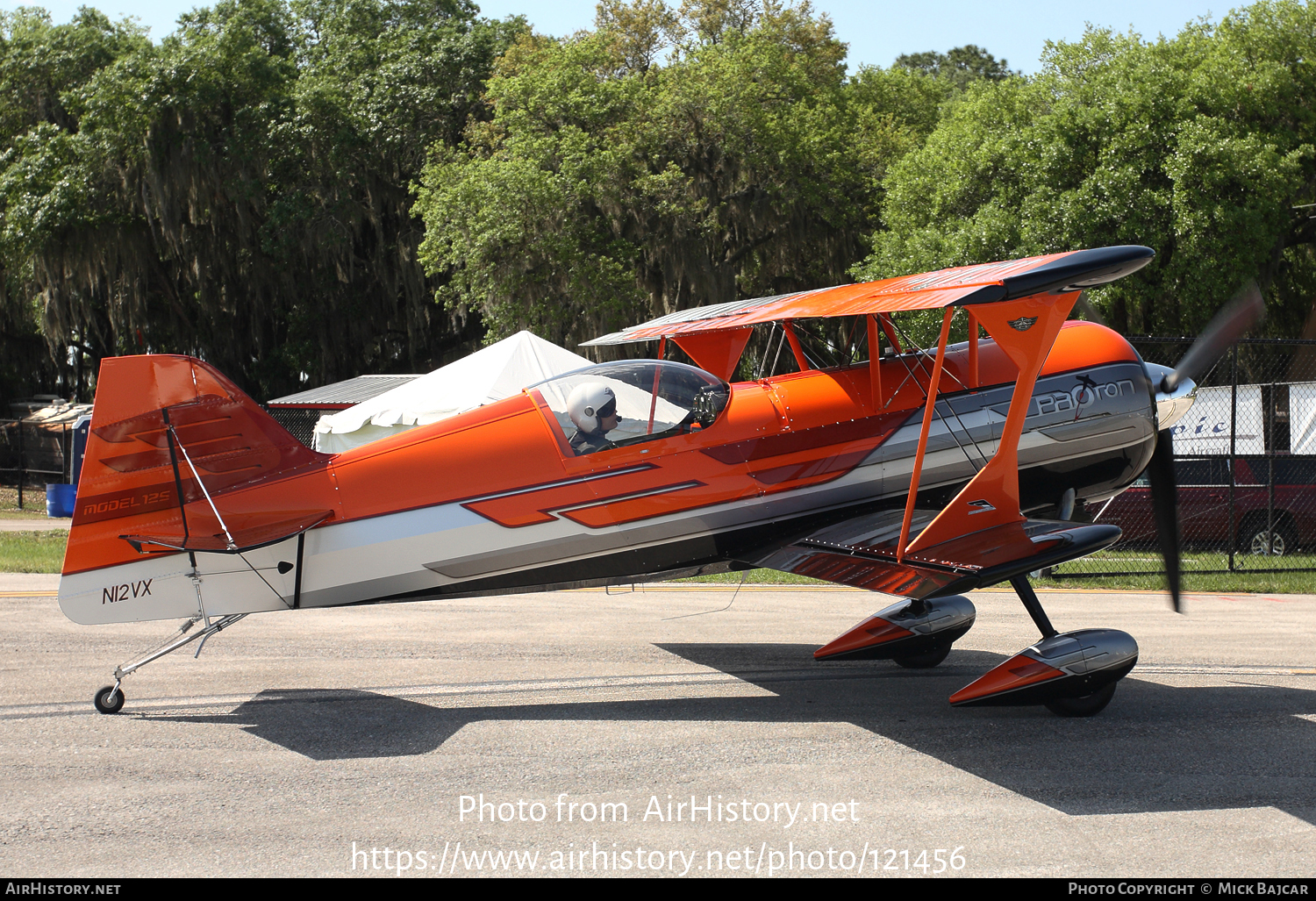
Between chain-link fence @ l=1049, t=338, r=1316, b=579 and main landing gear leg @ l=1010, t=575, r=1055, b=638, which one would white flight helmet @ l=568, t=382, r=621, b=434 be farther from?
chain-link fence @ l=1049, t=338, r=1316, b=579

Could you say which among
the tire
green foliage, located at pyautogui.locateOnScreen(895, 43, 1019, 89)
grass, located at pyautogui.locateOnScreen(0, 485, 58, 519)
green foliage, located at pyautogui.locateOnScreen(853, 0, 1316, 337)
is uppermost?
green foliage, located at pyautogui.locateOnScreen(895, 43, 1019, 89)

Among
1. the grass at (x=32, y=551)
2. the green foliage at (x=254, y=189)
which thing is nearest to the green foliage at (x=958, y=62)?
the green foliage at (x=254, y=189)

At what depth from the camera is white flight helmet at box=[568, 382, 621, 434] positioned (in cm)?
686

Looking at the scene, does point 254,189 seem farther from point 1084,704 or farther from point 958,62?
point 958,62

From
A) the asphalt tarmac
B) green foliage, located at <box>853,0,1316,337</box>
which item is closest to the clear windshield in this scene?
the asphalt tarmac

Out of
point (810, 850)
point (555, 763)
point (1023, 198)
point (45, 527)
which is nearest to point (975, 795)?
point (810, 850)

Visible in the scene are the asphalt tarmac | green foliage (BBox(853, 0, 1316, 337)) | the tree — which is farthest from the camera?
the tree

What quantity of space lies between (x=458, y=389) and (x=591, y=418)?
10166mm

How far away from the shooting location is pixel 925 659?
787 centimetres

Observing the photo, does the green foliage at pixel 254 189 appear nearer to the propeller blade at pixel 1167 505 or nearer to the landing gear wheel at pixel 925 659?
the landing gear wheel at pixel 925 659

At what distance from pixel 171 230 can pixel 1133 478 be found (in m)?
28.7

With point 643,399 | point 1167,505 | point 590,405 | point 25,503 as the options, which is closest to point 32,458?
point 25,503

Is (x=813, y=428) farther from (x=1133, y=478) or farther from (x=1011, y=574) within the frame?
(x=1133, y=478)

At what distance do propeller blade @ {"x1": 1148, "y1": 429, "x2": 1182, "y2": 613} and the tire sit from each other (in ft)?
30.2
